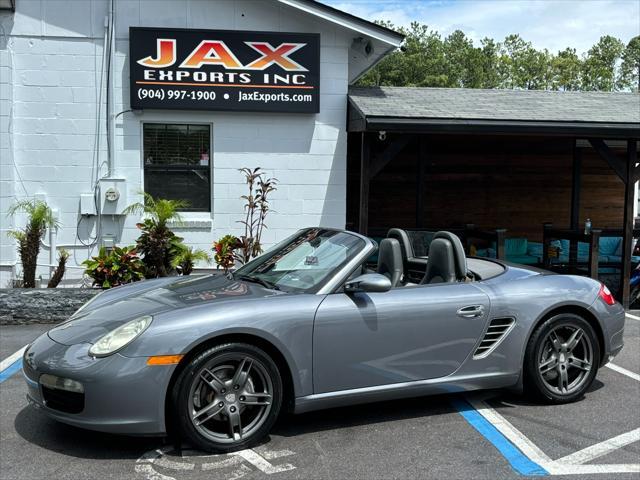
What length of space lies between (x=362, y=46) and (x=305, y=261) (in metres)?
6.45

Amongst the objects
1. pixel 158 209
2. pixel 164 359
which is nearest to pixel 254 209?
pixel 158 209

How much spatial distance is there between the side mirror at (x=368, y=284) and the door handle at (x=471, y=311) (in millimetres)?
623

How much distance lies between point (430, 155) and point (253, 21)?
16.0ft

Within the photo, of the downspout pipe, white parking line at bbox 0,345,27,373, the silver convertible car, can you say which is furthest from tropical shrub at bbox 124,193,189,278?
the silver convertible car

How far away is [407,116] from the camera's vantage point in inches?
355

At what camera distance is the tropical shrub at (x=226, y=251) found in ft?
30.9

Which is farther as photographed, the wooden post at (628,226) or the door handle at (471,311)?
the wooden post at (628,226)

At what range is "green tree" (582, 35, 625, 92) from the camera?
49.5 metres

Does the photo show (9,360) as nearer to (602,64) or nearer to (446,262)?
(446,262)

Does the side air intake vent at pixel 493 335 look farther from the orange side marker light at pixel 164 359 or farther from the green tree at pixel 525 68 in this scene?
the green tree at pixel 525 68

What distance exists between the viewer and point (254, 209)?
9906 mm

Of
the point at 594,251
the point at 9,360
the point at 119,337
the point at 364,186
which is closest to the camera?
the point at 119,337

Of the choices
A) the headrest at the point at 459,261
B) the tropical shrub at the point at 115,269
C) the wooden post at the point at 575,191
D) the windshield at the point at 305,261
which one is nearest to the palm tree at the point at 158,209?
the tropical shrub at the point at 115,269

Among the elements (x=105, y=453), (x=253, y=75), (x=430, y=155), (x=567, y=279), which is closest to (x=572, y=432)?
(x=567, y=279)
